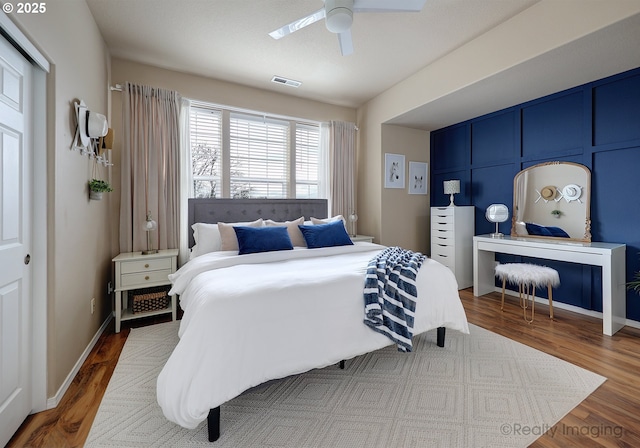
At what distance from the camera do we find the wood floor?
1.49 m

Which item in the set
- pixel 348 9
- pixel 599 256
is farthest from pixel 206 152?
pixel 599 256

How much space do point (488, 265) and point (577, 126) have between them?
6.47 ft

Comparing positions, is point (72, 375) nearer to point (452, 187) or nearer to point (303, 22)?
point (303, 22)

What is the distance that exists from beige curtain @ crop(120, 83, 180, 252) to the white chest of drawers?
3713 mm

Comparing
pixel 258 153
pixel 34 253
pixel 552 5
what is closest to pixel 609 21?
pixel 552 5

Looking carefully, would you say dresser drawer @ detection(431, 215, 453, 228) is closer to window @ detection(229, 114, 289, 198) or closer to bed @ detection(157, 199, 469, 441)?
bed @ detection(157, 199, 469, 441)

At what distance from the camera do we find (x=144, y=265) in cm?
290

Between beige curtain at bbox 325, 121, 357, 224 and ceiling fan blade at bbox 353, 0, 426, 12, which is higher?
ceiling fan blade at bbox 353, 0, 426, 12

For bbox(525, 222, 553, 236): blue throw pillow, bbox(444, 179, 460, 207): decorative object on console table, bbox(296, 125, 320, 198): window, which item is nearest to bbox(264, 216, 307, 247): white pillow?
bbox(296, 125, 320, 198): window

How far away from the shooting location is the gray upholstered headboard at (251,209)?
3.55 metres

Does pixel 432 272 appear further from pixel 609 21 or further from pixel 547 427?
pixel 609 21

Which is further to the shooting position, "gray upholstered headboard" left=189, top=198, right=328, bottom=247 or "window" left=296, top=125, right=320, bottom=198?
"window" left=296, top=125, right=320, bottom=198

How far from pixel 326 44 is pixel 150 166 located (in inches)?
94.7

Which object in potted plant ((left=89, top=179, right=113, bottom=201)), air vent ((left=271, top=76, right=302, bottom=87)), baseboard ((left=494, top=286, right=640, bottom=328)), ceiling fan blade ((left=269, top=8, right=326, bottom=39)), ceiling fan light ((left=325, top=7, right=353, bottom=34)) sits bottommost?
baseboard ((left=494, top=286, right=640, bottom=328))
